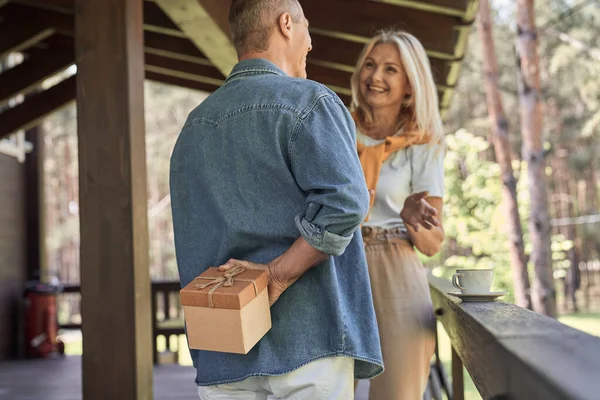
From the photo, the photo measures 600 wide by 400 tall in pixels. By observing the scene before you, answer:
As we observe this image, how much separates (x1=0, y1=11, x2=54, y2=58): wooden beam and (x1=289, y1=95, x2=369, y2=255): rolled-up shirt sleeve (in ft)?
15.8

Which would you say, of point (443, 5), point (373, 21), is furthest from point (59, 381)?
point (443, 5)

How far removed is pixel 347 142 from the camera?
5.11 feet

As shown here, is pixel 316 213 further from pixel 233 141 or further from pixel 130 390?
pixel 130 390

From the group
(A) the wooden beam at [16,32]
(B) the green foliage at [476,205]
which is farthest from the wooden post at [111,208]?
(B) the green foliage at [476,205]

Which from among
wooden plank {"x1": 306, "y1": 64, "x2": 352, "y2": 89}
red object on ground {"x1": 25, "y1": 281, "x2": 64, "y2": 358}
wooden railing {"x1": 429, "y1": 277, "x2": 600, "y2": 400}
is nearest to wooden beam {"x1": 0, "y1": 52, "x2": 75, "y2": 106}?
red object on ground {"x1": 25, "y1": 281, "x2": 64, "y2": 358}

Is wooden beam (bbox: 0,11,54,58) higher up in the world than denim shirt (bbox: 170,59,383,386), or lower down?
higher up

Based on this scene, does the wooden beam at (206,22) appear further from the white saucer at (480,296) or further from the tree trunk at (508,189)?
the tree trunk at (508,189)

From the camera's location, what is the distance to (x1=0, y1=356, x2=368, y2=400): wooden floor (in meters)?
5.33

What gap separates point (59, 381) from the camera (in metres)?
6.02

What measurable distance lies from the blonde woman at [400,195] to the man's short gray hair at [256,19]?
76 centimetres

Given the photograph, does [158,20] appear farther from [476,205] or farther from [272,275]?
[476,205]

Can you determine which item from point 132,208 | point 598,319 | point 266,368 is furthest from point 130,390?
point 598,319

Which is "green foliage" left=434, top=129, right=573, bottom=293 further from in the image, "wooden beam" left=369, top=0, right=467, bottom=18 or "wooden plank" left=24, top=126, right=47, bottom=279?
"wooden beam" left=369, top=0, right=467, bottom=18

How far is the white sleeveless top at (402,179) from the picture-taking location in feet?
8.14
